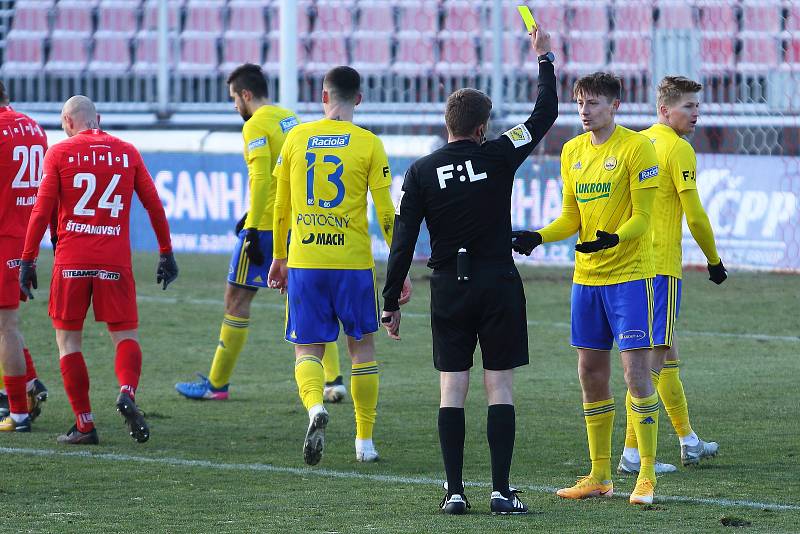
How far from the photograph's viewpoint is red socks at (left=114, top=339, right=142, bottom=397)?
692cm

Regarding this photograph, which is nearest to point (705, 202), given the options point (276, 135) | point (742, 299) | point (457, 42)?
point (742, 299)

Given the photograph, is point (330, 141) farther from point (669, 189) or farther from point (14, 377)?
point (14, 377)

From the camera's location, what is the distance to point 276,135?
8156 mm

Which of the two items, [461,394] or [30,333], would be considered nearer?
[461,394]

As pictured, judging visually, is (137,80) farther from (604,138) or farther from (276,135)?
(604,138)

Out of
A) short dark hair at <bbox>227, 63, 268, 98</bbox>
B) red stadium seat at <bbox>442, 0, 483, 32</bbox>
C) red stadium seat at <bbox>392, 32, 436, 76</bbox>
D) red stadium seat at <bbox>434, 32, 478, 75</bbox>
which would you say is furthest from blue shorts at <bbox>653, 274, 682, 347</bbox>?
red stadium seat at <bbox>442, 0, 483, 32</bbox>

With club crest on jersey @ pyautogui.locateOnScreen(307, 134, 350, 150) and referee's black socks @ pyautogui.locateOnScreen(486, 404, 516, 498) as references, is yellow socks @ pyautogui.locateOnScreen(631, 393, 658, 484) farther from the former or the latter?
club crest on jersey @ pyautogui.locateOnScreen(307, 134, 350, 150)

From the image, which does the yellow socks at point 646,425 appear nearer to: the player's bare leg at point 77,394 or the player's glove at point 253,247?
the player's bare leg at point 77,394

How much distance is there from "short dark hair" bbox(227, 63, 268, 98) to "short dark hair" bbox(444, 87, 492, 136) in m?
3.18

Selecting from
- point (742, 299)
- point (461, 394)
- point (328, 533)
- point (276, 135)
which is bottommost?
point (742, 299)

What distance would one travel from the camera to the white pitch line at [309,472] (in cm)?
544

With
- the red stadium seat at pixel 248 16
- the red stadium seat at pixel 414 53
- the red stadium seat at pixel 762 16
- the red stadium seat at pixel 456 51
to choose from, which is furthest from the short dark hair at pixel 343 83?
the red stadium seat at pixel 248 16

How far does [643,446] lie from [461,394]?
77 centimetres

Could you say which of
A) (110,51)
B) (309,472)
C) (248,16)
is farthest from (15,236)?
(110,51)
